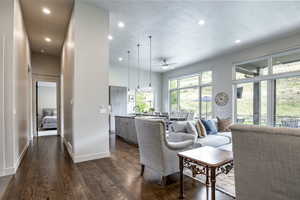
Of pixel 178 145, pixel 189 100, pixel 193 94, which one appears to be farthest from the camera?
pixel 189 100

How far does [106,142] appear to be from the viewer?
366 centimetres

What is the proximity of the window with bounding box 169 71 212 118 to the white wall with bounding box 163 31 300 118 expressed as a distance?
1.37 ft

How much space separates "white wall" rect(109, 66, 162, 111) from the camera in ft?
27.0

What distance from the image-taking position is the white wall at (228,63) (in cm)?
482

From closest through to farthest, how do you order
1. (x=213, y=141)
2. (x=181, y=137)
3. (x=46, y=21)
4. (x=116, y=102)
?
(x=181, y=137), (x=213, y=141), (x=46, y=21), (x=116, y=102)

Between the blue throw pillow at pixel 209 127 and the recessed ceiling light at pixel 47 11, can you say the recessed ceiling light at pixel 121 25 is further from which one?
the blue throw pillow at pixel 209 127

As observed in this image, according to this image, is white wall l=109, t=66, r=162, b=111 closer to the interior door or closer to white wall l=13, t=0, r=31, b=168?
the interior door

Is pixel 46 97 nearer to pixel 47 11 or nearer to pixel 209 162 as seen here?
pixel 47 11

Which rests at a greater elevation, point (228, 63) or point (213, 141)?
point (228, 63)

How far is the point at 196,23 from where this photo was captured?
4055mm

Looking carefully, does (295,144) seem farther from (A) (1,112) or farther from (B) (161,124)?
(A) (1,112)

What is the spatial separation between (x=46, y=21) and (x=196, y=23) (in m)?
4.14

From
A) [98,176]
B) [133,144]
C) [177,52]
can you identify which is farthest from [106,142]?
[177,52]

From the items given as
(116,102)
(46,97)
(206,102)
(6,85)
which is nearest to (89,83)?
(6,85)
